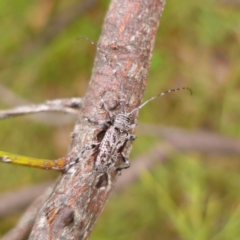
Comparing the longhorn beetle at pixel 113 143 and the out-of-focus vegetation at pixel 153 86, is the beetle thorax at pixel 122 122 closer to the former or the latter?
the longhorn beetle at pixel 113 143

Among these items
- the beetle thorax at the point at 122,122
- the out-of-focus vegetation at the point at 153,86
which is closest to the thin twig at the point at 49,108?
the beetle thorax at the point at 122,122

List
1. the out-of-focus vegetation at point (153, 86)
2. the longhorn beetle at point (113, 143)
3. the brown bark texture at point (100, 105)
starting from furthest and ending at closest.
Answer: the out-of-focus vegetation at point (153, 86)
the longhorn beetle at point (113, 143)
the brown bark texture at point (100, 105)


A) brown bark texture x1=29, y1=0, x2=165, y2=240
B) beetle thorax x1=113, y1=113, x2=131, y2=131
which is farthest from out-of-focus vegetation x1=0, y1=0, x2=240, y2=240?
brown bark texture x1=29, y1=0, x2=165, y2=240

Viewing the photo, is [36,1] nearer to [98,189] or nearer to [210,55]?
[210,55]

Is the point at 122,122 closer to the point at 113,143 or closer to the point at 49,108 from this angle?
the point at 113,143

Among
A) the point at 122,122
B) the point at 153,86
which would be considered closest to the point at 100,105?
the point at 122,122

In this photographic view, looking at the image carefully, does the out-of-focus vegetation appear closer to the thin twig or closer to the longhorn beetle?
the longhorn beetle

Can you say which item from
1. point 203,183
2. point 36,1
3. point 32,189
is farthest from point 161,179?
point 36,1
